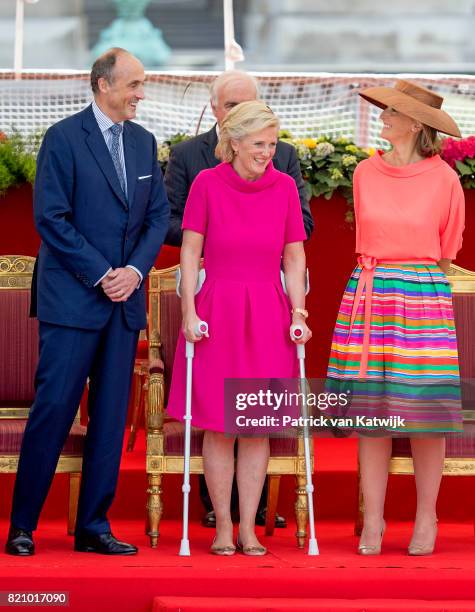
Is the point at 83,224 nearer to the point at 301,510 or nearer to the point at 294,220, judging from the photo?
the point at 294,220

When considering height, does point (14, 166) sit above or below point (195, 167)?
above

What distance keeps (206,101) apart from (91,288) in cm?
507

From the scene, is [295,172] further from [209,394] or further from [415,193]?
[209,394]

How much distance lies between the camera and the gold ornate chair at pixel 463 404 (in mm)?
5473

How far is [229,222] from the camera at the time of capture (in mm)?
5285

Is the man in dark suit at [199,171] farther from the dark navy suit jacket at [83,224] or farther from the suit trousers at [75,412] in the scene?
the suit trousers at [75,412]

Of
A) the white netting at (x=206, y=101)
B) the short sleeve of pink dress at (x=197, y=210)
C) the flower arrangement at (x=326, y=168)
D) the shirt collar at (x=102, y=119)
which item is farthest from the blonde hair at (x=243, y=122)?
the white netting at (x=206, y=101)

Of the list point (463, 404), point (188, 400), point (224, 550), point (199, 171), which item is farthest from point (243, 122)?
point (224, 550)

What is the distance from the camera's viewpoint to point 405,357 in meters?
5.32

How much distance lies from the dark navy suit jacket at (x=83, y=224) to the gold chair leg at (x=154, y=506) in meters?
0.59

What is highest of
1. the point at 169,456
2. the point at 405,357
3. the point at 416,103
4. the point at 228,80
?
the point at 228,80

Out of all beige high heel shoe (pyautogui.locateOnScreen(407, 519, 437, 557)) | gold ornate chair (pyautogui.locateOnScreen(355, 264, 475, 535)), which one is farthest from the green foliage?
beige high heel shoe (pyautogui.locateOnScreen(407, 519, 437, 557))

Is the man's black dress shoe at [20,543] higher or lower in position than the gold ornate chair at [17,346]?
lower

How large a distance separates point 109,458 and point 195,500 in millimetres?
779
